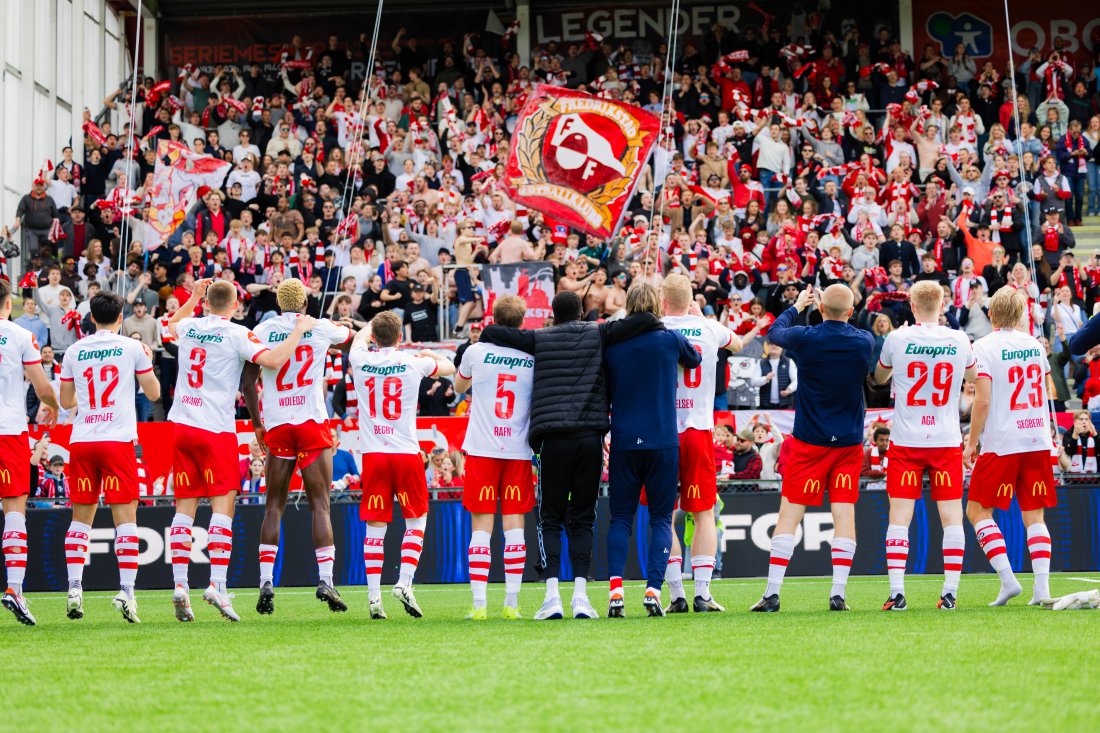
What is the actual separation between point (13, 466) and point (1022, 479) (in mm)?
7295

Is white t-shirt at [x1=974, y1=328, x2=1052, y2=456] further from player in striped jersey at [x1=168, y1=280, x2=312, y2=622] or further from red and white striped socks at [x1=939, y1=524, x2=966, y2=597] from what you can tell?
player in striped jersey at [x1=168, y1=280, x2=312, y2=622]

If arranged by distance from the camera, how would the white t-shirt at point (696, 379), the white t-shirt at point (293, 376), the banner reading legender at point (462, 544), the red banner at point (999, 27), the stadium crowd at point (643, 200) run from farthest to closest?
the red banner at point (999, 27) < the stadium crowd at point (643, 200) < the banner reading legender at point (462, 544) < the white t-shirt at point (293, 376) < the white t-shirt at point (696, 379)

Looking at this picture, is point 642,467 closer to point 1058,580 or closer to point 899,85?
point 1058,580

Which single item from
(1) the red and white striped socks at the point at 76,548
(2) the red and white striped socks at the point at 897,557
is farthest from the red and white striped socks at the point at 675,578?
(1) the red and white striped socks at the point at 76,548

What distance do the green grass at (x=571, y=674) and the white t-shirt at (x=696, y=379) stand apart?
1.36 metres

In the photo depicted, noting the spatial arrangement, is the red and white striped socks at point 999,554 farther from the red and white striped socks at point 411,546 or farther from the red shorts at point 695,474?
the red and white striped socks at point 411,546

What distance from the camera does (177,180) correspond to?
25.3 meters

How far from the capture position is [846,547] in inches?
380

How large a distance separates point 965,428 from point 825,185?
22.3ft

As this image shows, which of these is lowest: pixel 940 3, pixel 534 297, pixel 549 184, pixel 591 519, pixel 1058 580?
pixel 1058 580

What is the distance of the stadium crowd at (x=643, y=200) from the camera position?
67.5 feet

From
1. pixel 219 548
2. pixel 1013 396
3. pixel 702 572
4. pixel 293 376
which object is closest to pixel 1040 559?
pixel 1013 396

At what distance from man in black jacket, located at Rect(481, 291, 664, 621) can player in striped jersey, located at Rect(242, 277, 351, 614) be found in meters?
1.88

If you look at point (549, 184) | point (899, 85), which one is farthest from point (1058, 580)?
point (899, 85)
